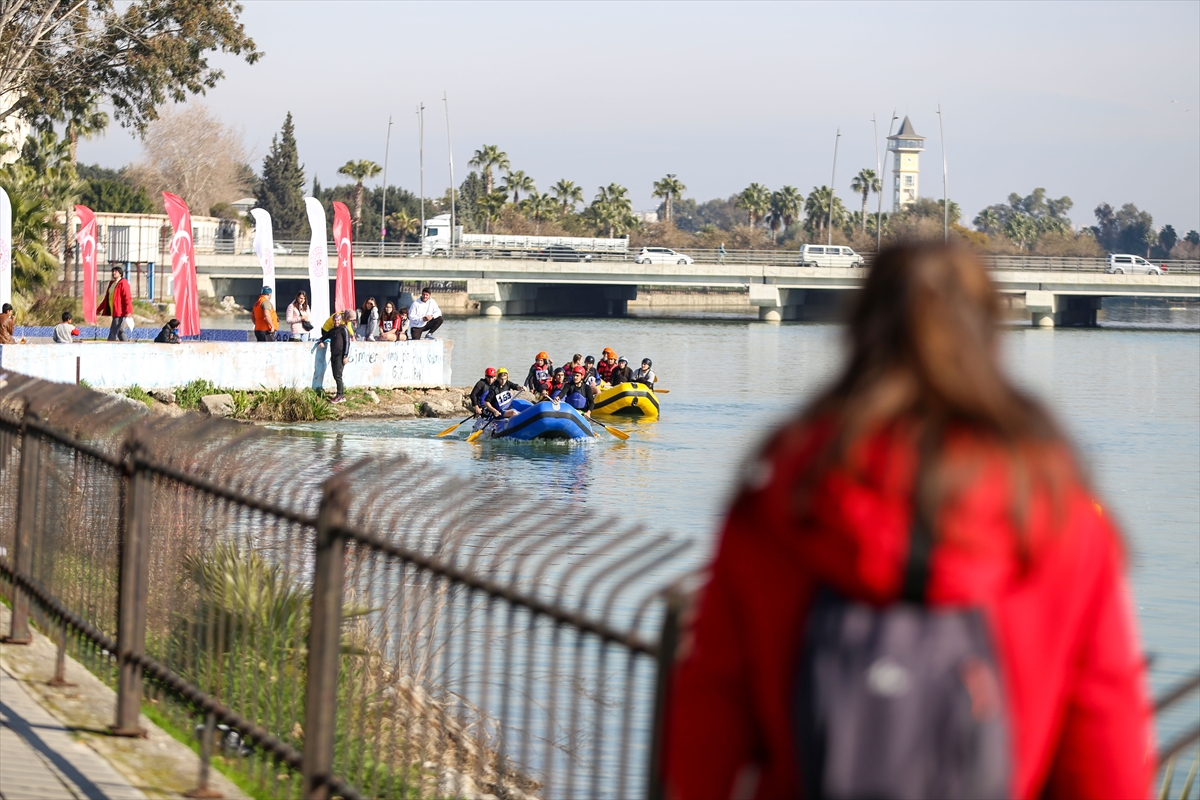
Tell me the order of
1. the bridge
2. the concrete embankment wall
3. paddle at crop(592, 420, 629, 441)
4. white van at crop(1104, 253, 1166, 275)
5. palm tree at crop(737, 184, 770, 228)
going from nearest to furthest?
the concrete embankment wall
paddle at crop(592, 420, 629, 441)
the bridge
white van at crop(1104, 253, 1166, 275)
palm tree at crop(737, 184, 770, 228)

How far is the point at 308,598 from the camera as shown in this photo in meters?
7.47

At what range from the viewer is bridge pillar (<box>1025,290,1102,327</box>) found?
8339cm

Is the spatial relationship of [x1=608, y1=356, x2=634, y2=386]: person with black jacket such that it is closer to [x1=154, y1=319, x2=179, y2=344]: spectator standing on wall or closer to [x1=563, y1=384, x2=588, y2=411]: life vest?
[x1=563, y1=384, x2=588, y2=411]: life vest

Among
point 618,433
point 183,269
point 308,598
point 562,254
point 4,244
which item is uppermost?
point 562,254

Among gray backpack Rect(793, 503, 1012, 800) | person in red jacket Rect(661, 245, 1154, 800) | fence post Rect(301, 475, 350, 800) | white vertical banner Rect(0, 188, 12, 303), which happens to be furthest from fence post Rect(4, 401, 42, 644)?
white vertical banner Rect(0, 188, 12, 303)

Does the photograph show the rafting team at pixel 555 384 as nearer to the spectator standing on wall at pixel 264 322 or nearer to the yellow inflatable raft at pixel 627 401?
the yellow inflatable raft at pixel 627 401

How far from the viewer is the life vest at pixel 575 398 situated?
110ft

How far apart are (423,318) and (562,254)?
64.6m

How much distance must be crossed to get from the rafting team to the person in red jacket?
27.7 metres

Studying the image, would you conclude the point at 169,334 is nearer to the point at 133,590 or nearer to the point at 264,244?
the point at 264,244

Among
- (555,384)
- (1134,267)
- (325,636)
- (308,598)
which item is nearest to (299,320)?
(555,384)

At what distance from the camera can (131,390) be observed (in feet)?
92.5

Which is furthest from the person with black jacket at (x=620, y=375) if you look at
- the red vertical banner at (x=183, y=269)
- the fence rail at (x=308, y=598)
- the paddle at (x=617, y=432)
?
the fence rail at (x=308, y=598)

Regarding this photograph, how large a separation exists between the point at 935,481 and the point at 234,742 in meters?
5.23
